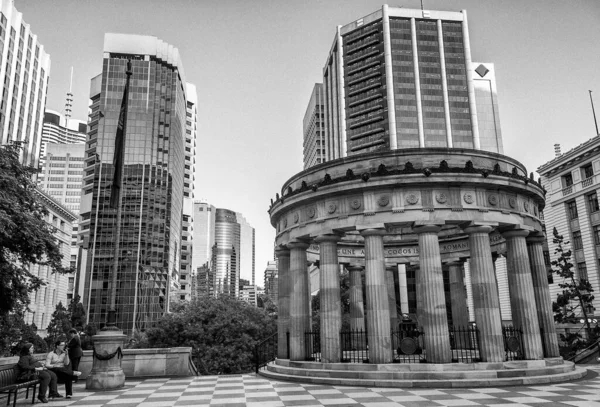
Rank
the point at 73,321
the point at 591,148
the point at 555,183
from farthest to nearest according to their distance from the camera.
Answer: the point at 73,321, the point at 555,183, the point at 591,148

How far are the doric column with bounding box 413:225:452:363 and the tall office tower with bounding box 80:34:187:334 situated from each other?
100m

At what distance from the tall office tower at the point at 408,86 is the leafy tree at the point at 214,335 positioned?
3727 inches

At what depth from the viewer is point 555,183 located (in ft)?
181

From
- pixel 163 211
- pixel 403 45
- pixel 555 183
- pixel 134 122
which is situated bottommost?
pixel 555 183

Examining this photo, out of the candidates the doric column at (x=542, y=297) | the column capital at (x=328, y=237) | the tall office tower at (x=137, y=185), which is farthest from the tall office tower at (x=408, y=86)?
the column capital at (x=328, y=237)

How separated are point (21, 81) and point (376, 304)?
12569cm

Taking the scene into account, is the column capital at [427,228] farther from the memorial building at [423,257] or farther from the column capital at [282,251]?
the column capital at [282,251]

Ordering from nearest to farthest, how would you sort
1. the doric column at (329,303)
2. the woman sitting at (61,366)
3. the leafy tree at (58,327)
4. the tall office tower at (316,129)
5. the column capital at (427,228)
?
the woman sitting at (61,366), the column capital at (427,228), the doric column at (329,303), the leafy tree at (58,327), the tall office tower at (316,129)

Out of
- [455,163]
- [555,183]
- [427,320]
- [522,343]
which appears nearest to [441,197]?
[455,163]

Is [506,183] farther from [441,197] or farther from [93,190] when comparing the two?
[93,190]

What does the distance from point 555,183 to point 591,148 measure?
24.1 feet

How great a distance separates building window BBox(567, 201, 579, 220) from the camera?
52.4 metres

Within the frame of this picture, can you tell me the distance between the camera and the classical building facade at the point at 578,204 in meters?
48.8

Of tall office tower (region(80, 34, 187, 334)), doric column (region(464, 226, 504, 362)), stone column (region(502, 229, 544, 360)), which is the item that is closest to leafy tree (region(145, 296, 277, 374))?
doric column (region(464, 226, 504, 362))
